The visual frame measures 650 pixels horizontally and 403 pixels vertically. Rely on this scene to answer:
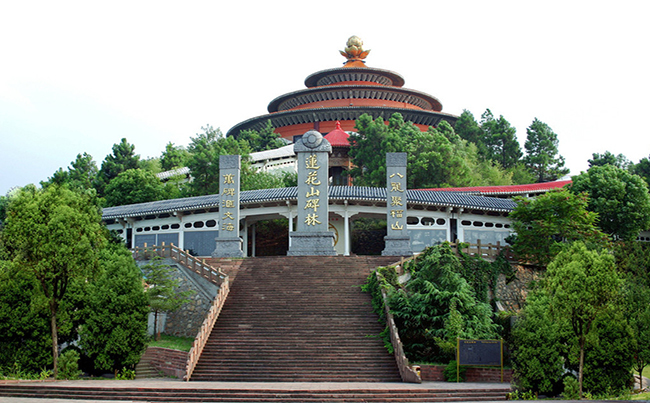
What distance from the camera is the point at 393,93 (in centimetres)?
4959

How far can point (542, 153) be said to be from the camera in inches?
1818

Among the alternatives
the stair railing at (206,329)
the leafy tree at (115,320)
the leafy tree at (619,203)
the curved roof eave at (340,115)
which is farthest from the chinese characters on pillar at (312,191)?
the curved roof eave at (340,115)

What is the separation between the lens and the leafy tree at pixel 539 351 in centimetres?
1473

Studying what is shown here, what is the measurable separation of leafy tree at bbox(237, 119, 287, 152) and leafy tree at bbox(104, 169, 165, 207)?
41.8 ft

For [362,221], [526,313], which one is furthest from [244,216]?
[526,313]

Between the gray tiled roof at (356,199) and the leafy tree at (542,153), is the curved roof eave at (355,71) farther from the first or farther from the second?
the gray tiled roof at (356,199)

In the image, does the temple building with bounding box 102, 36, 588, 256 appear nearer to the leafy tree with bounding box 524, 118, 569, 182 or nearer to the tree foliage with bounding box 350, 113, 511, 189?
the tree foliage with bounding box 350, 113, 511, 189

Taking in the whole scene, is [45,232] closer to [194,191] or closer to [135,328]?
[135,328]

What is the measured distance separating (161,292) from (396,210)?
31.0 feet

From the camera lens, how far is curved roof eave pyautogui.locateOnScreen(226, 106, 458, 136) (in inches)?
1847

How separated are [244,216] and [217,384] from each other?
48.0ft

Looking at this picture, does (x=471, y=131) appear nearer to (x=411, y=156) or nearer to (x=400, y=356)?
(x=411, y=156)

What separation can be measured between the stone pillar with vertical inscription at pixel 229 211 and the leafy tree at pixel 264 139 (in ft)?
70.5

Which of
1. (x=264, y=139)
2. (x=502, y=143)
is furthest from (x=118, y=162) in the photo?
(x=502, y=143)
